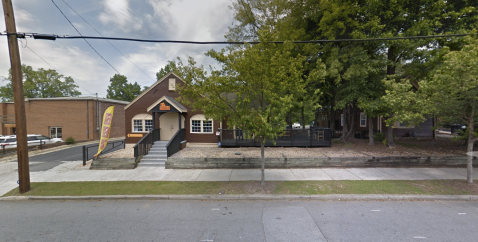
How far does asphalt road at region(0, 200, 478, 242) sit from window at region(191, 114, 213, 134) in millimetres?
8629

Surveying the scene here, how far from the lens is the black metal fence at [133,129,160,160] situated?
9961 mm

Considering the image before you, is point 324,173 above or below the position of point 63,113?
below

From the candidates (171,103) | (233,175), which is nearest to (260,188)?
(233,175)

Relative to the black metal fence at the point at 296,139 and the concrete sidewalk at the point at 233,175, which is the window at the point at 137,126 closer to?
the concrete sidewalk at the point at 233,175

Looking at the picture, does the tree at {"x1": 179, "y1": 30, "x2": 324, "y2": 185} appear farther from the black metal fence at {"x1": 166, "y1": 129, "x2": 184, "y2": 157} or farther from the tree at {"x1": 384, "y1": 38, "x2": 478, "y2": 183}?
the tree at {"x1": 384, "y1": 38, "x2": 478, "y2": 183}

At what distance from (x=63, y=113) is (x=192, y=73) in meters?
26.1

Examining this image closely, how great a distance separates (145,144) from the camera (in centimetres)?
1105

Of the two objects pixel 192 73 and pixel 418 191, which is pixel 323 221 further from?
pixel 192 73

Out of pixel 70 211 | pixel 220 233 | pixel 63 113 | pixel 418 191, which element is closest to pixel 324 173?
pixel 418 191

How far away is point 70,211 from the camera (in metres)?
5.24

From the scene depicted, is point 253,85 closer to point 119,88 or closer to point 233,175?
point 233,175

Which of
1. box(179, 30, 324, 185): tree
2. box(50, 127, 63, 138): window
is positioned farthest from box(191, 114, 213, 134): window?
box(50, 127, 63, 138): window

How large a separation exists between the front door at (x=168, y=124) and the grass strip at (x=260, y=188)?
687cm

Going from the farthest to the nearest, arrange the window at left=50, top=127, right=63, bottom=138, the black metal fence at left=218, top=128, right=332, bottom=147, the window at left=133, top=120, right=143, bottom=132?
the window at left=50, top=127, right=63, bottom=138
the window at left=133, top=120, right=143, bottom=132
the black metal fence at left=218, top=128, right=332, bottom=147
